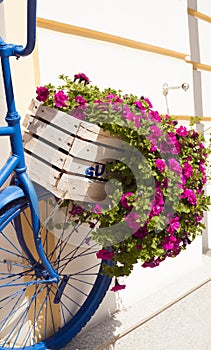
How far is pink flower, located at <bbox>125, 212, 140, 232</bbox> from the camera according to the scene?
180 centimetres

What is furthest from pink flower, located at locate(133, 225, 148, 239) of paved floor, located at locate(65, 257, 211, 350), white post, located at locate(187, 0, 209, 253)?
white post, located at locate(187, 0, 209, 253)

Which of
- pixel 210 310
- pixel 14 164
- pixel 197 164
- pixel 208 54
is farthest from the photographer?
pixel 208 54

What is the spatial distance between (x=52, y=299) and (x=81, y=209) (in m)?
0.76

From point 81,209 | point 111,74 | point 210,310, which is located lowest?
point 210,310

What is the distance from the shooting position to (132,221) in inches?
71.1

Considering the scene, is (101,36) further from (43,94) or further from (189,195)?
(189,195)

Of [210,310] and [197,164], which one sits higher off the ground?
[197,164]

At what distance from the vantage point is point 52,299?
239cm

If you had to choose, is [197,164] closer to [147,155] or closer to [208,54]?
[147,155]

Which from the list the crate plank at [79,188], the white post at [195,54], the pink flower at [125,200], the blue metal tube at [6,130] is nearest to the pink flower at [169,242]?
the pink flower at [125,200]

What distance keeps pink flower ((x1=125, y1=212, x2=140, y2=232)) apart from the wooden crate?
152 millimetres

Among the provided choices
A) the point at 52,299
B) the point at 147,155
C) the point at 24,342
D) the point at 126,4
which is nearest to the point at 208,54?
the point at 126,4

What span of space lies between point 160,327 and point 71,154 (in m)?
1.51

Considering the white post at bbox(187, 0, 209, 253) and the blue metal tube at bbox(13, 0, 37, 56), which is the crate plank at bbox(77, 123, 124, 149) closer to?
the blue metal tube at bbox(13, 0, 37, 56)
